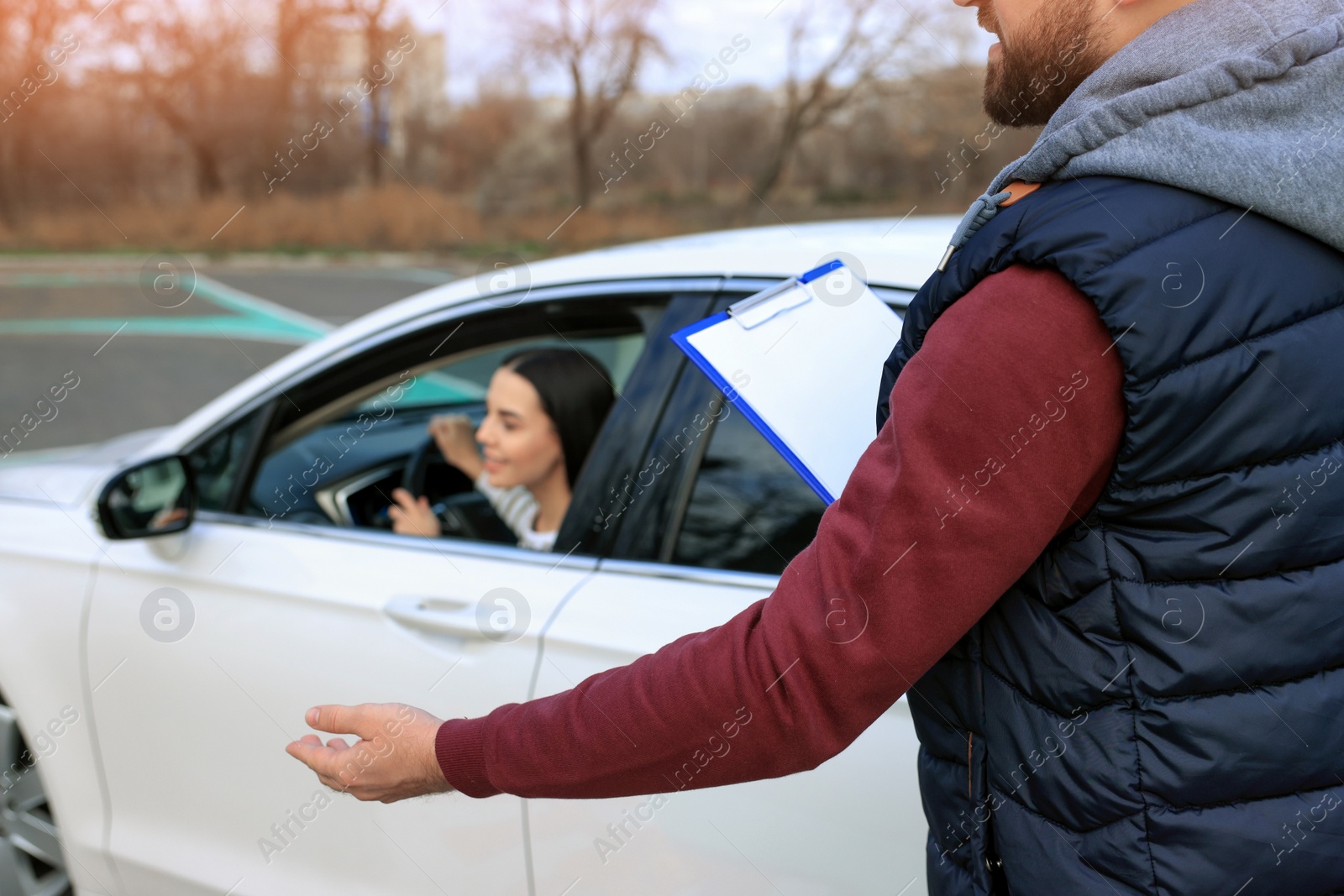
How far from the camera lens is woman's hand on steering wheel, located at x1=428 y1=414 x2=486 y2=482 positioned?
289 cm

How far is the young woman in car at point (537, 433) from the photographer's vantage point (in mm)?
2619

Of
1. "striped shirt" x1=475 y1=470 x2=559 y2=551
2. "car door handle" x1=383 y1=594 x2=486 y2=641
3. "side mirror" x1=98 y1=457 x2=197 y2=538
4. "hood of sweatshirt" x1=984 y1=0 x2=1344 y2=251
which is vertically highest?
"side mirror" x1=98 y1=457 x2=197 y2=538

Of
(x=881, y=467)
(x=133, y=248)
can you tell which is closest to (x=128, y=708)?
(x=881, y=467)

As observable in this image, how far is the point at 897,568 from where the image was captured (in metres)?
0.96

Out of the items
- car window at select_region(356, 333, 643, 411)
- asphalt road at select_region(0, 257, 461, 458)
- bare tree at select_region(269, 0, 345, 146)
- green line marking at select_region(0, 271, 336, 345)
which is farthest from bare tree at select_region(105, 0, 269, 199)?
car window at select_region(356, 333, 643, 411)

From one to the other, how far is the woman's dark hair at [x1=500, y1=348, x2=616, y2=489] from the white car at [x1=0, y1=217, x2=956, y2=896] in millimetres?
66

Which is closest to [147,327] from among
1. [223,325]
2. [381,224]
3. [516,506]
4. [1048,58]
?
[223,325]

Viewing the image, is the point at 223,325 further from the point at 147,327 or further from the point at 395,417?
the point at 395,417

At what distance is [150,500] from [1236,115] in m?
2.18

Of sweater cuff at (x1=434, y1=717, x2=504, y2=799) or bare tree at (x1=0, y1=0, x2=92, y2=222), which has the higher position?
bare tree at (x1=0, y1=0, x2=92, y2=222)

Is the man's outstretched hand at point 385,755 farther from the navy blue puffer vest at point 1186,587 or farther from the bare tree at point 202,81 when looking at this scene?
the bare tree at point 202,81

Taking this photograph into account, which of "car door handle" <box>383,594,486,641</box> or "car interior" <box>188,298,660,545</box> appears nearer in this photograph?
"car door handle" <box>383,594,486,641</box>

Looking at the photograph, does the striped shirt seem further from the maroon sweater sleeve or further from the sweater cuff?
the maroon sweater sleeve

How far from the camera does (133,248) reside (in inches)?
927
